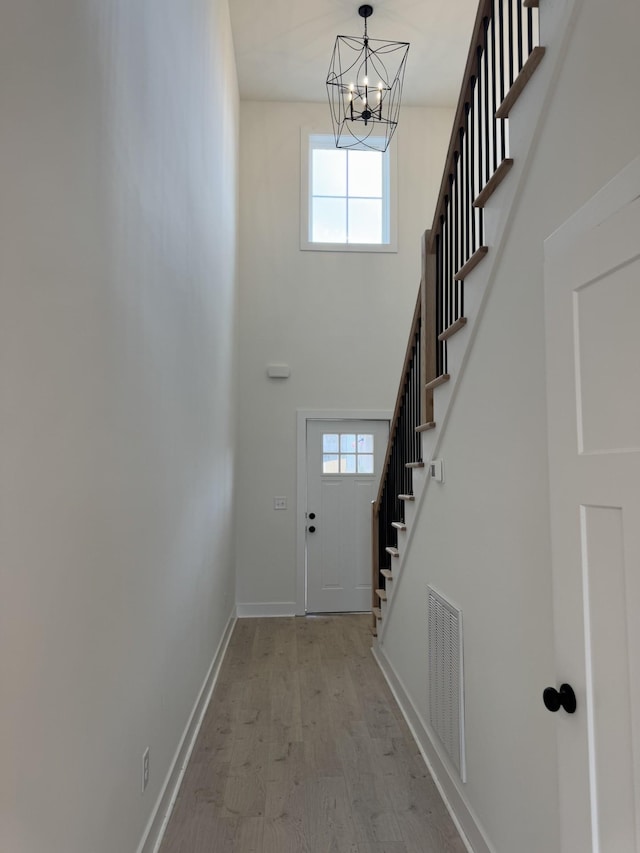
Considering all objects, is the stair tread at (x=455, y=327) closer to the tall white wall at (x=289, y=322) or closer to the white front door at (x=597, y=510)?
the white front door at (x=597, y=510)

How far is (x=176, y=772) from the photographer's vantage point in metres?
2.59

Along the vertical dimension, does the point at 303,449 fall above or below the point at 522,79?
below

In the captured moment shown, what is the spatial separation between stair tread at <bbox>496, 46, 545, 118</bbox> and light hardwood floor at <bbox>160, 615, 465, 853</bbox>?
8.50ft

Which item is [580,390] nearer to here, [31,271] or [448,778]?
[31,271]

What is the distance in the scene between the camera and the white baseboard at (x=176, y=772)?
2117 millimetres

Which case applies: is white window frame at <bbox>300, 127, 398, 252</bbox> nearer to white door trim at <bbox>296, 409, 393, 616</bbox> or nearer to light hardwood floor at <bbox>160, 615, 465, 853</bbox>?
white door trim at <bbox>296, 409, 393, 616</bbox>

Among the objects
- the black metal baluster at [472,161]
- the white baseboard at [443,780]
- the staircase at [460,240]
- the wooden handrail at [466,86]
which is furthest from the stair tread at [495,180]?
the white baseboard at [443,780]

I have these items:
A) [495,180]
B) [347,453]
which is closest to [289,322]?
[347,453]

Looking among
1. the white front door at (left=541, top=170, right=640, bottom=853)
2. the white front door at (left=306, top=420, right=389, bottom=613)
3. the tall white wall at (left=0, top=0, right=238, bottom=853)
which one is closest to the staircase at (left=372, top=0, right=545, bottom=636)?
the white front door at (left=541, top=170, right=640, bottom=853)

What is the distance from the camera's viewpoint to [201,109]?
3455 mm

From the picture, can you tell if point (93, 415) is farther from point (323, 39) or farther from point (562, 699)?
point (323, 39)

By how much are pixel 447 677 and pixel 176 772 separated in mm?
1271

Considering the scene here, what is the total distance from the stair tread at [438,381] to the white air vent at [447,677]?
0.96 metres

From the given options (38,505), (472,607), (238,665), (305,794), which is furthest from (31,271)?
(238,665)
